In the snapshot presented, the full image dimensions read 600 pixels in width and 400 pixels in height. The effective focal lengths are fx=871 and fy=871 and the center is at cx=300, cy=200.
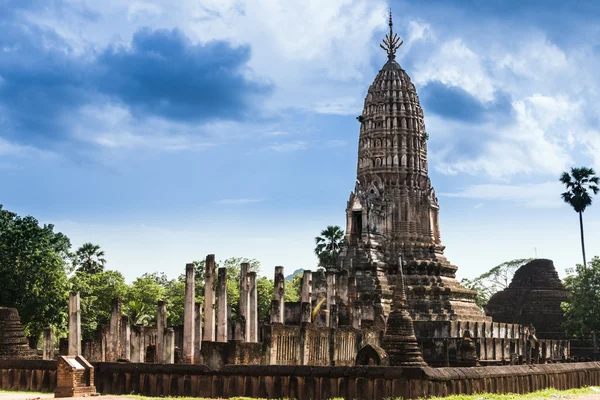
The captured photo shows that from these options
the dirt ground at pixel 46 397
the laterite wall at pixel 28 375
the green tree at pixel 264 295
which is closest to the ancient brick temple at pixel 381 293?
the laterite wall at pixel 28 375

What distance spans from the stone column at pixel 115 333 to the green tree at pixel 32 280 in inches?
492

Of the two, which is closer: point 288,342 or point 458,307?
point 288,342

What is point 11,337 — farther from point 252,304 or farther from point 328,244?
point 328,244

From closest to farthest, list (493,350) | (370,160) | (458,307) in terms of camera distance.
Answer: (493,350), (458,307), (370,160)

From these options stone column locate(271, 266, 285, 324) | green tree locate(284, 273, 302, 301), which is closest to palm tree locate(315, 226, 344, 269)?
green tree locate(284, 273, 302, 301)

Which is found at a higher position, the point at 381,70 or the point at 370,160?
the point at 381,70

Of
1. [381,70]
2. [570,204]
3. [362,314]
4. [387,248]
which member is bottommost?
[362,314]

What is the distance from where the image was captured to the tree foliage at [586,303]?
200 ft

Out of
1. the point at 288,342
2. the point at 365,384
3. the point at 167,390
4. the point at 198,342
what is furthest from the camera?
the point at 198,342

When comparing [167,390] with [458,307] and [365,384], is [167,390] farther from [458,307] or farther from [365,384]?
[458,307]

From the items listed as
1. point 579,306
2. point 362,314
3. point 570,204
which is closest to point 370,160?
point 362,314

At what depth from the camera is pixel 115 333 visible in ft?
110

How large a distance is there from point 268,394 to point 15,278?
88.4 ft

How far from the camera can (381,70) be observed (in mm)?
59094
